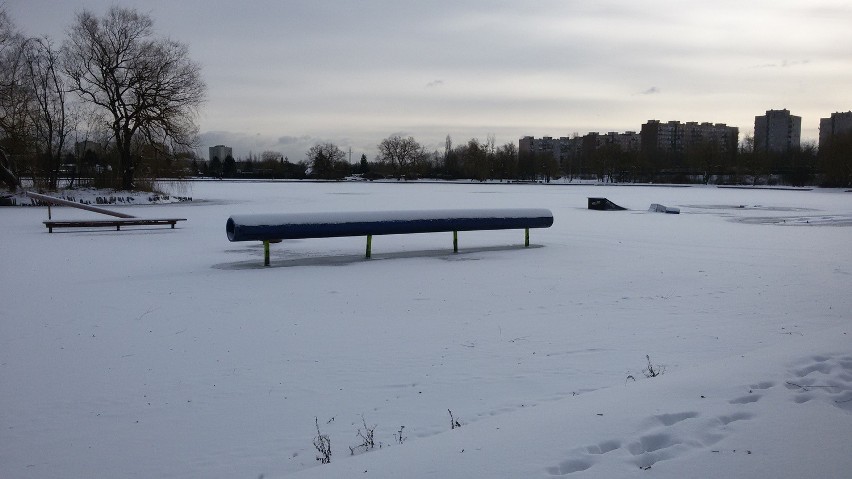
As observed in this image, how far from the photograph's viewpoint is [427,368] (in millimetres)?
5359

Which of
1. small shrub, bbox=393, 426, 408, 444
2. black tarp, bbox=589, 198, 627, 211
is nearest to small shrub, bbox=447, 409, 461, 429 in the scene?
small shrub, bbox=393, 426, 408, 444

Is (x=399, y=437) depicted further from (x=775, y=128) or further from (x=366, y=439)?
(x=775, y=128)

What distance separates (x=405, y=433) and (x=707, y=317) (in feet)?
14.7

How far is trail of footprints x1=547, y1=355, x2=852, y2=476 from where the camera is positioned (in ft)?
11.0

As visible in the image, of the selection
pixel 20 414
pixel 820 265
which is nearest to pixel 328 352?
pixel 20 414

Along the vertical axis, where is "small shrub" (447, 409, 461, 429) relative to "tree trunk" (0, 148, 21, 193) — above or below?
below

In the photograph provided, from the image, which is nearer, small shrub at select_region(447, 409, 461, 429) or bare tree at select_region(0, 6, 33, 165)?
small shrub at select_region(447, 409, 461, 429)

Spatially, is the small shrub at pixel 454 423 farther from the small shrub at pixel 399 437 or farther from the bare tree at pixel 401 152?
the bare tree at pixel 401 152

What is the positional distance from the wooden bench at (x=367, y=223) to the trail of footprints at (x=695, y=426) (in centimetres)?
789

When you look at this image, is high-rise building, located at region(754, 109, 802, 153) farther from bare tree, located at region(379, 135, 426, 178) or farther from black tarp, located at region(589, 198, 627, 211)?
black tarp, located at region(589, 198, 627, 211)

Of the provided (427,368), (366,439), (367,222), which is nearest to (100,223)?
(367,222)

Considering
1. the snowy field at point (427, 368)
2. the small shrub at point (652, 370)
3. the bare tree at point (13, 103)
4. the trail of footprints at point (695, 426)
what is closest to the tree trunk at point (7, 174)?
the bare tree at point (13, 103)

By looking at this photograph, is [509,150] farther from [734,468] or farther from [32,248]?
[734,468]

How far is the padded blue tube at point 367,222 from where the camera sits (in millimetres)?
10648
